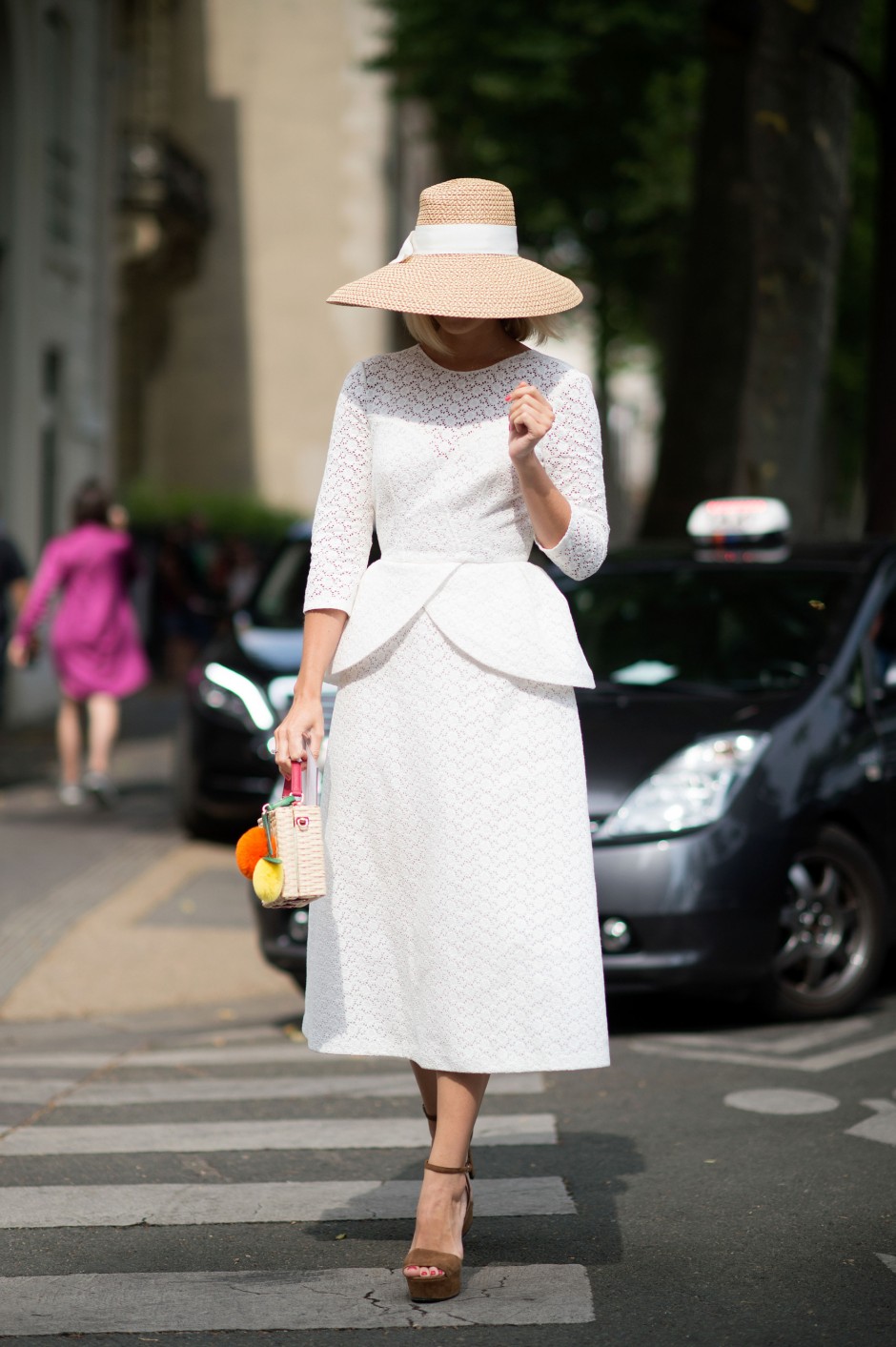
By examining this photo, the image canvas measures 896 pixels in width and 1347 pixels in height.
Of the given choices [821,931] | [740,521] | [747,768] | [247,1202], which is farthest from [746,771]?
[247,1202]

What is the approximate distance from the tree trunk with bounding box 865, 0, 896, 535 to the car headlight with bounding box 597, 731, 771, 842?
7353 mm

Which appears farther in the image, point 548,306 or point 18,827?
point 18,827

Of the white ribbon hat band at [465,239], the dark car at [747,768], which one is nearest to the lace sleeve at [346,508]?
the white ribbon hat band at [465,239]

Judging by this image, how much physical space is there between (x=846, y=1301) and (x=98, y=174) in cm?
1913

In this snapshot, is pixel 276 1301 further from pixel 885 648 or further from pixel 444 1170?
pixel 885 648

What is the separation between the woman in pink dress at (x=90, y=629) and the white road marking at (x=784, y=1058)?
A: 634 centimetres

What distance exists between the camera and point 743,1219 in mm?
4223

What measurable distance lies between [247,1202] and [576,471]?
1.78 meters

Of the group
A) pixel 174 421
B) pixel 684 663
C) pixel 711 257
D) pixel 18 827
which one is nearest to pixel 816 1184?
pixel 684 663

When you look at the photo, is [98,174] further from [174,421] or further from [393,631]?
[393,631]

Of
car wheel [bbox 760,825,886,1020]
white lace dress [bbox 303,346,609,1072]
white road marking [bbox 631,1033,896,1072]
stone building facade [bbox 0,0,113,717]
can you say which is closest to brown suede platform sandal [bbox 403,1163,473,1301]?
white lace dress [bbox 303,346,609,1072]

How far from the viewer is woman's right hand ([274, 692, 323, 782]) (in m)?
3.79

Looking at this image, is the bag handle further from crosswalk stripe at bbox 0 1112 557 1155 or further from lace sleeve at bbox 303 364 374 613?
crosswalk stripe at bbox 0 1112 557 1155

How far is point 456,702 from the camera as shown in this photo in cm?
384
